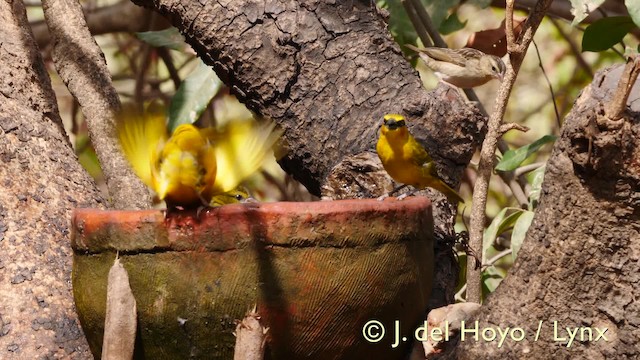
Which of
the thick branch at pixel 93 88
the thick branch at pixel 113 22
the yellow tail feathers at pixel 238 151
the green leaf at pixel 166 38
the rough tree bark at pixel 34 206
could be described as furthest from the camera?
the thick branch at pixel 113 22

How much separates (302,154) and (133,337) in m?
0.92

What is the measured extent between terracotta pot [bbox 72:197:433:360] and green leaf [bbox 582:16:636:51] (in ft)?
5.09

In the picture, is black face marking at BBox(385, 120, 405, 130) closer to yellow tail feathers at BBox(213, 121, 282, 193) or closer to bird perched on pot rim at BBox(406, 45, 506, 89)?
yellow tail feathers at BBox(213, 121, 282, 193)

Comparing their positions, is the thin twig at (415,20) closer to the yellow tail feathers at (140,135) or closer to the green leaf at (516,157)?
the green leaf at (516,157)

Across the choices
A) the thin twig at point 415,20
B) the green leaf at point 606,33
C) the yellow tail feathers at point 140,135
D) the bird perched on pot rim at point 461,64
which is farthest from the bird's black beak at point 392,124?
the bird perched on pot rim at point 461,64

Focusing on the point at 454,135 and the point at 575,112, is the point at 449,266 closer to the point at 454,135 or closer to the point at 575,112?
the point at 454,135

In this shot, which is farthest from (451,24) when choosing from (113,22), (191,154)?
(191,154)

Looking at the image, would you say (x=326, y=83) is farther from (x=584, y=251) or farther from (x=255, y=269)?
(x=584, y=251)

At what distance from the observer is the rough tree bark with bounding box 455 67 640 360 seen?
4.84 ft

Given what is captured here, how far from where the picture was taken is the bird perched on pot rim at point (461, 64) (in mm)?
3908

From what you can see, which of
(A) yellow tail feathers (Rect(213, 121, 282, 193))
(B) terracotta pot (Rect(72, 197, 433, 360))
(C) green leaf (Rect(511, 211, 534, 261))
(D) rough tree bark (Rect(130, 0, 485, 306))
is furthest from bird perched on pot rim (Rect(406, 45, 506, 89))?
(B) terracotta pot (Rect(72, 197, 433, 360))

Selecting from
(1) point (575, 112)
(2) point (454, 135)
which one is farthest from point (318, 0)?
(1) point (575, 112)

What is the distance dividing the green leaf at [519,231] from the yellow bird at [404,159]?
482 millimetres

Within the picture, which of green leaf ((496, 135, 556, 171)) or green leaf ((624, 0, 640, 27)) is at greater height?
green leaf ((624, 0, 640, 27))
